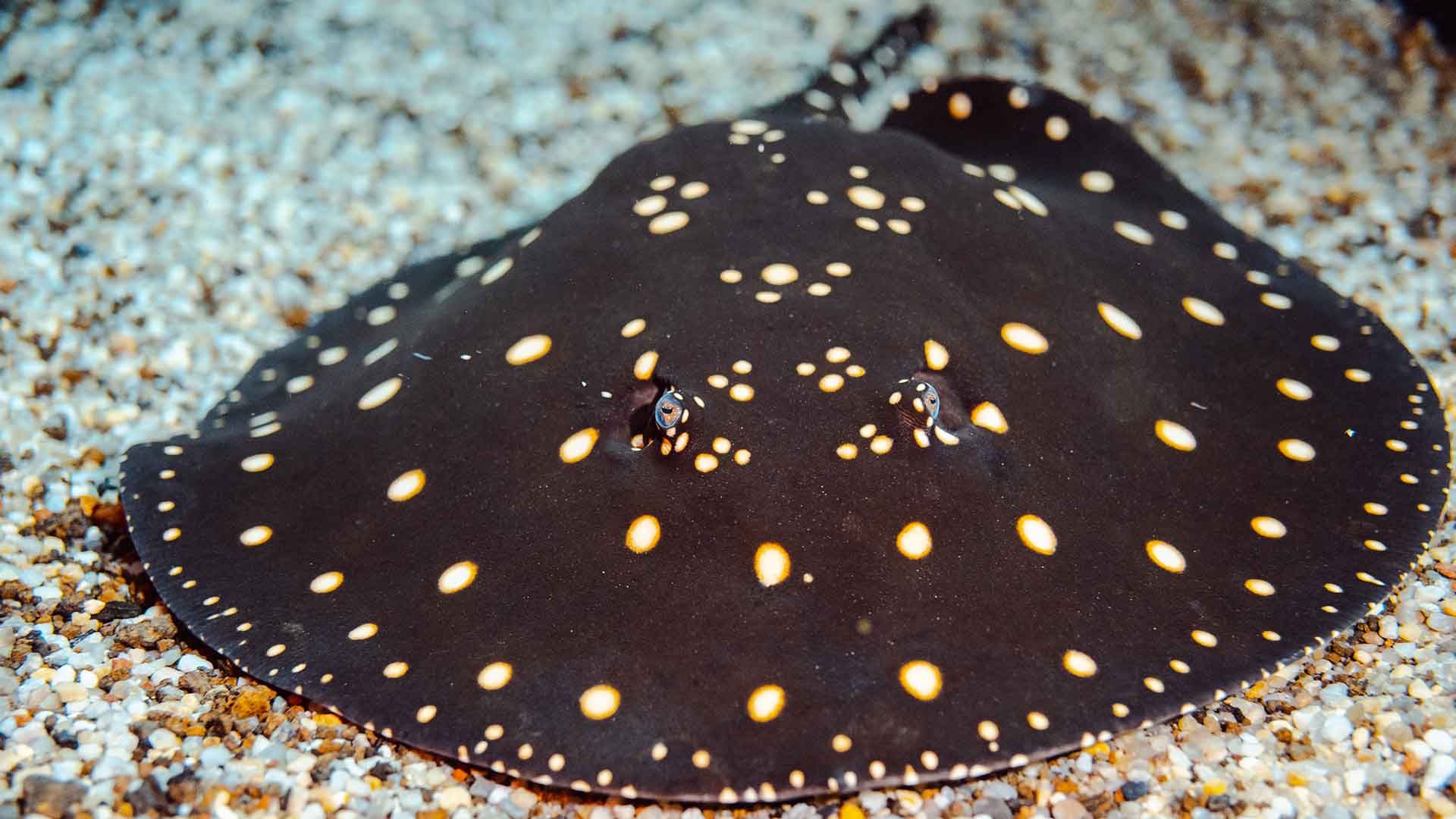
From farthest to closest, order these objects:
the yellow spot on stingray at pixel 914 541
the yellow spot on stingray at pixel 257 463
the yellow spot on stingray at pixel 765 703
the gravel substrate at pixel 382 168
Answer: the yellow spot on stingray at pixel 257 463 < the gravel substrate at pixel 382 168 < the yellow spot on stingray at pixel 914 541 < the yellow spot on stingray at pixel 765 703

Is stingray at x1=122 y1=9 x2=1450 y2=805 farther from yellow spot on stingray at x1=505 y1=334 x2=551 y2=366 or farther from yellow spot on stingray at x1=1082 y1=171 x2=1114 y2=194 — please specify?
yellow spot on stingray at x1=1082 y1=171 x2=1114 y2=194

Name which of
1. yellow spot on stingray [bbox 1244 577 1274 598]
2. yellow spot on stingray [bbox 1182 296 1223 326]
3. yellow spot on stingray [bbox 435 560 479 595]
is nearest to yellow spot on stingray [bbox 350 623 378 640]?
yellow spot on stingray [bbox 435 560 479 595]

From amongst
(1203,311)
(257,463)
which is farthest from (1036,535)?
(257,463)

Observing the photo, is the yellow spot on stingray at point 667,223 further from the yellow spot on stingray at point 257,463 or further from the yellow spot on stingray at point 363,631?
the yellow spot on stingray at point 363,631

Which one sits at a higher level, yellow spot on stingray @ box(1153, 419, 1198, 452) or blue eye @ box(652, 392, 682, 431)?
blue eye @ box(652, 392, 682, 431)

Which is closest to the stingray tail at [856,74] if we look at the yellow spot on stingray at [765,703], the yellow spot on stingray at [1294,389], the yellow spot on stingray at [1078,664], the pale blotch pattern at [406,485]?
the yellow spot on stingray at [1294,389]

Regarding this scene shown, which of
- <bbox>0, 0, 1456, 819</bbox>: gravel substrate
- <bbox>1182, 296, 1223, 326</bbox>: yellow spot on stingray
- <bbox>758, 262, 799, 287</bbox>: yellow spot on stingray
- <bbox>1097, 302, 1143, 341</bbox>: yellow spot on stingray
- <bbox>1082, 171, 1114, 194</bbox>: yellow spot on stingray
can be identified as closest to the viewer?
<bbox>0, 0, 1456, 819</bbox>: gravel substrate

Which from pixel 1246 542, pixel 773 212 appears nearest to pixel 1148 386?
pixel 1246 542
